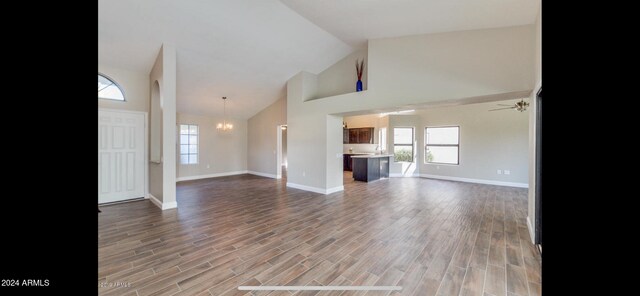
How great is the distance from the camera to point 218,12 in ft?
12.2

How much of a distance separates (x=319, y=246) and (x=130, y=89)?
4.87 m

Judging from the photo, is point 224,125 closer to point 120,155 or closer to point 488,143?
point 120,155

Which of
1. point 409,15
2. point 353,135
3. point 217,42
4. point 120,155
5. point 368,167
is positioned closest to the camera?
point 409,15

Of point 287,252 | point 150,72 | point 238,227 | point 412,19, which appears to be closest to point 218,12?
point 150,72

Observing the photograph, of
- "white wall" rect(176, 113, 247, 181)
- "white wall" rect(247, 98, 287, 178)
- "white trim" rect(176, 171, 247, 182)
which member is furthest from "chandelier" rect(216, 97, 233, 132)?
"white trim" rect(176, 171, 247, 182)

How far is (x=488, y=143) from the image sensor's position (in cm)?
669

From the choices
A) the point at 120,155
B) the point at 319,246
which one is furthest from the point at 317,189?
the point at 120,155

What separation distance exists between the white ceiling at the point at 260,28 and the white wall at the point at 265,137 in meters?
1.80

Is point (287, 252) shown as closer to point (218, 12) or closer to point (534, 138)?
point (534, 138)

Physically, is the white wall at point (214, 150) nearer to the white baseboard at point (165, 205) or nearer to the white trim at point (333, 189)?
the white baseboard at point (165, 205)

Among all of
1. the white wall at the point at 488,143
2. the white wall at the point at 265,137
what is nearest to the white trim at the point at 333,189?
the white wall at the point at 265,137

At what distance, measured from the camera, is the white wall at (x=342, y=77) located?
208 inches

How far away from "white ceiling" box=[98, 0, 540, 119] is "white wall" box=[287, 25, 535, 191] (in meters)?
0.19

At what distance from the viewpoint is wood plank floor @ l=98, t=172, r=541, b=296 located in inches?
80.1
